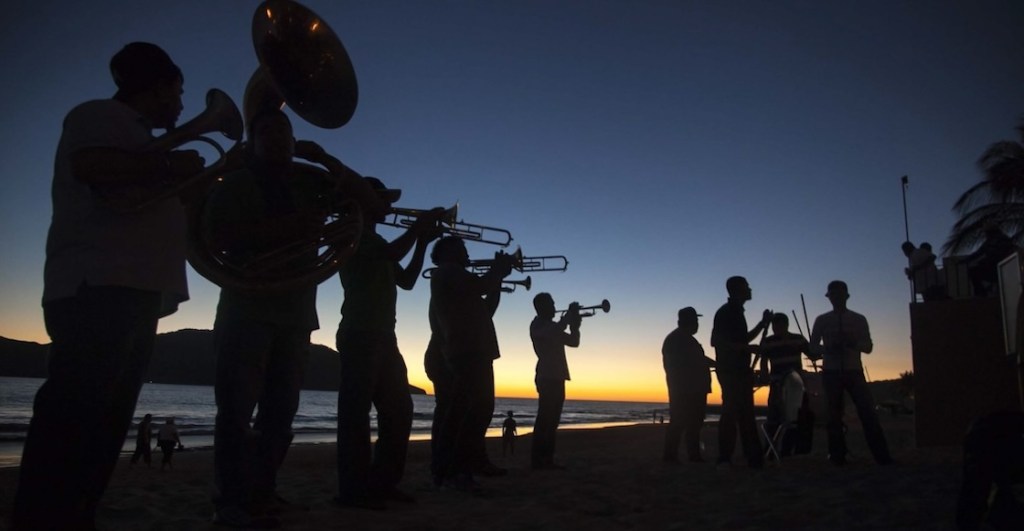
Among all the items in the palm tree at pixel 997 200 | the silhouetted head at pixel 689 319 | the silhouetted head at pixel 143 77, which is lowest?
the silhouetted head at pixel 689 319

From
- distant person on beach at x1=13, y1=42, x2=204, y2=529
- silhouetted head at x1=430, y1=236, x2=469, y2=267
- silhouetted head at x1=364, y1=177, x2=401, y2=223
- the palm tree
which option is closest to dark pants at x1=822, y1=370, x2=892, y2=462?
silhouetted head at x1=430, y1=236, x2=469, y2=267

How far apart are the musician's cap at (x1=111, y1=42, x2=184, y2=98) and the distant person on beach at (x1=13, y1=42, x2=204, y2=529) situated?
0.11 ft

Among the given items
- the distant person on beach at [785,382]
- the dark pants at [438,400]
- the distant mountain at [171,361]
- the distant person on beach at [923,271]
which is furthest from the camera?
the distant mountain at [171,361]

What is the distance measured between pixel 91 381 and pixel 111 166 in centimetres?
74

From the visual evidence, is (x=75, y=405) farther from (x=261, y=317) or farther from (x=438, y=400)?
(x=438, y=400)

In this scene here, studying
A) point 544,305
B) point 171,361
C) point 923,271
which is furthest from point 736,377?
point 171,361

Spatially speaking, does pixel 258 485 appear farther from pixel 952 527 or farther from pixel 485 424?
pixel 952 527

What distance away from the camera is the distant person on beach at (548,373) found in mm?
7312

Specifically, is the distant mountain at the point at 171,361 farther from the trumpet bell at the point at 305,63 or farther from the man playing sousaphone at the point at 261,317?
the man playing sousaphone at the point at 261,317

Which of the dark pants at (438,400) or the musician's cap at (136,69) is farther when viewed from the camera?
the dark pants at (438,400)

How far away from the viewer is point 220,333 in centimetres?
335

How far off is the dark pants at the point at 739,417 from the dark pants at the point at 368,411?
374cm

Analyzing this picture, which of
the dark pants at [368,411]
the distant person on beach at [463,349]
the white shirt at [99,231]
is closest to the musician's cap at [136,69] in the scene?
the white shirt at [99,231]

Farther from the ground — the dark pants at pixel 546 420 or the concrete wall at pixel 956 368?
the concrete wall at pixel 956 368
